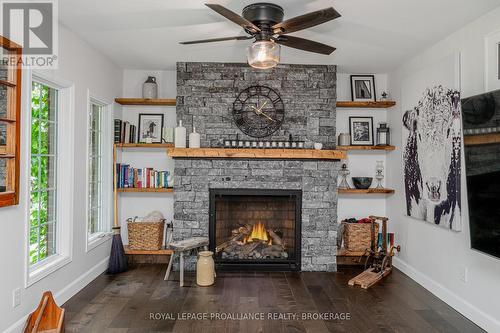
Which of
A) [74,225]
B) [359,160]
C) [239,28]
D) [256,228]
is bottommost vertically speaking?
[256,228]

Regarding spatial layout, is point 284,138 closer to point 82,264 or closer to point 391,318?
point 391,318

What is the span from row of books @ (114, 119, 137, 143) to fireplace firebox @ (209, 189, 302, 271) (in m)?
1.36

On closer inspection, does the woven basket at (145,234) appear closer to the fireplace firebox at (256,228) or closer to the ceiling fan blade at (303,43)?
the fireplace firebox at (256,228)

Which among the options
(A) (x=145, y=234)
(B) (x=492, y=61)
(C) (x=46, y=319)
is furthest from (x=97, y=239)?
(B) (x=492, y=61)

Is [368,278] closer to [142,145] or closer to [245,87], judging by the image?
[245,87]

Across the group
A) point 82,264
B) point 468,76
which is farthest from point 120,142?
point 468,76

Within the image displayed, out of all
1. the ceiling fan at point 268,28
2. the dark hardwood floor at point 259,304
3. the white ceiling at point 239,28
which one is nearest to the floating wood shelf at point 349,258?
the dark hardwood floor at point 259,304

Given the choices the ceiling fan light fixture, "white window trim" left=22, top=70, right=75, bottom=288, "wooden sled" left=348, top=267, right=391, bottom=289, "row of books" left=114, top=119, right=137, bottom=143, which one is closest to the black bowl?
"wooden sled" left=348, top=267, right=391, bottom=289

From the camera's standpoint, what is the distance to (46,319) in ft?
9.23

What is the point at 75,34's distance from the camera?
362 centimetres

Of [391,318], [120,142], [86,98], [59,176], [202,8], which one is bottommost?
[391,318]

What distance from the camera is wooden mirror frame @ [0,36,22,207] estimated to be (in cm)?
261

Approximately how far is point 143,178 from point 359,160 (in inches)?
118

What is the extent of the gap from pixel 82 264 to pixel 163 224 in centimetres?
121
